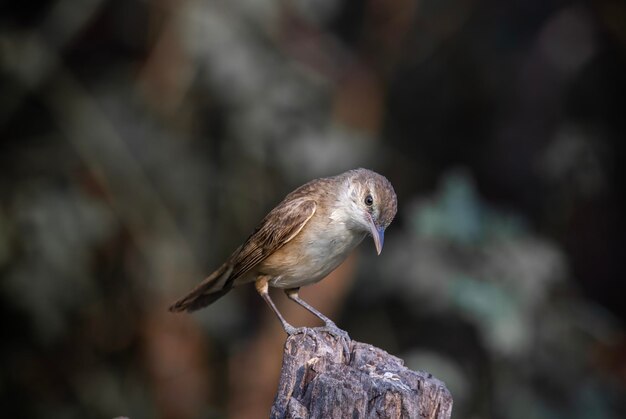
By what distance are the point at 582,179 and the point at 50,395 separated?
4393 mm

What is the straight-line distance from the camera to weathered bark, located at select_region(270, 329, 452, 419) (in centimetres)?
323

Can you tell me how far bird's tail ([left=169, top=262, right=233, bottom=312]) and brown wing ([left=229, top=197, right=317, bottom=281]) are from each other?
106 millimetres

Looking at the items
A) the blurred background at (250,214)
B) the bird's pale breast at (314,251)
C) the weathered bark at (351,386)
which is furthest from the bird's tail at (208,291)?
the blurred background at (250,214)

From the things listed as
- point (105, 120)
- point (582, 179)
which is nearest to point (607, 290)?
point (582, 179)

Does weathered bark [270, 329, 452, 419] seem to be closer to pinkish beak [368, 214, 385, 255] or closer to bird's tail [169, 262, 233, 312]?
pinkish beak [368, 214, 385, 255]

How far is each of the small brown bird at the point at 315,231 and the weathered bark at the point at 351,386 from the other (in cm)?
104

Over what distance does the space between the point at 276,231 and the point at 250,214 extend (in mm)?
2568

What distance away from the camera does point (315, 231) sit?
4879mm

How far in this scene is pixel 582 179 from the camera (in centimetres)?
767

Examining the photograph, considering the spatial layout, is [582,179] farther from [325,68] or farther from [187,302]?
[187,302]

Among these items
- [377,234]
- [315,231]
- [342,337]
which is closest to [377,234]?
[377,234]

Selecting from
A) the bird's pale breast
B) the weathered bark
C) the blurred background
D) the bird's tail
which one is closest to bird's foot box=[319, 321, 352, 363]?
the weathered bark

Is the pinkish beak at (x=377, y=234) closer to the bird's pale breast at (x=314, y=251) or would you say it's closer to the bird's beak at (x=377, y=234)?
the bird's beak at (x=377, y=234)

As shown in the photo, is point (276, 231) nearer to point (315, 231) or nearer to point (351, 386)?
point (315, 231)
